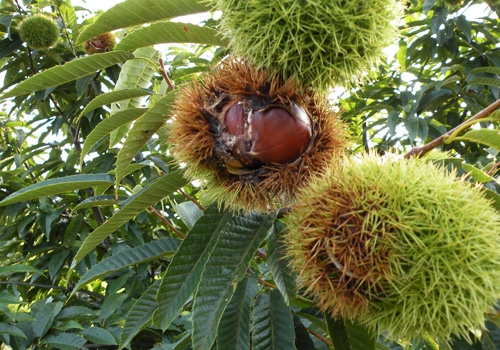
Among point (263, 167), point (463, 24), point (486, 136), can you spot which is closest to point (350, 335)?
point (263, 167)

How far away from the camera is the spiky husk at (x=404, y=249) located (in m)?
0.79

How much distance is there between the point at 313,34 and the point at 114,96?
656 mm

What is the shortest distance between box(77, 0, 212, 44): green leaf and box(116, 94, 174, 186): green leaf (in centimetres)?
21

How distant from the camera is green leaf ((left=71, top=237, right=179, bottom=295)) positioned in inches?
53.6

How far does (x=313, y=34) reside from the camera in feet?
2.92

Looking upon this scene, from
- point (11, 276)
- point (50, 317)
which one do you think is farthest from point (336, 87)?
point (11, 276)

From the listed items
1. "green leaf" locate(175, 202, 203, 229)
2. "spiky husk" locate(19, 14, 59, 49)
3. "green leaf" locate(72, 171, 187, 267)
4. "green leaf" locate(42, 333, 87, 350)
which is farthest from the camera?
"spiky husk" locate(19, 14, 59, 49)

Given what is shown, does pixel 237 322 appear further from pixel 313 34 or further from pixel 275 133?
pixel 313 34

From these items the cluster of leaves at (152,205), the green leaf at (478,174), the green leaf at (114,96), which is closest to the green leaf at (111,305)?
the cluster of leaves at (152,205)

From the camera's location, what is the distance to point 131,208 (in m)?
1.23

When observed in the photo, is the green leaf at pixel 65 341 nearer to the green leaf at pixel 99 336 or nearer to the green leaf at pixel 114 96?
the green leaf at pixel 99 336

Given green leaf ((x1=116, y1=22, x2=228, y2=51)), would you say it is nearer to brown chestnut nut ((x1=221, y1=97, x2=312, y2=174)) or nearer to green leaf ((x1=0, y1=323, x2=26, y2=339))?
brown chestnut nut ((x1=221, y1=97, x2=312, y2=174))

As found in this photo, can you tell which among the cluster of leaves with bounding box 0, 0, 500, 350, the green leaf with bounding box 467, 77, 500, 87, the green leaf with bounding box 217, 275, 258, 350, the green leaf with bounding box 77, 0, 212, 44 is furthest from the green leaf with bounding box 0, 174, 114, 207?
the green leaf with bounding box 467, 77, 500, 87

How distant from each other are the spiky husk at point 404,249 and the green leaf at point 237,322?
0.36 meters
